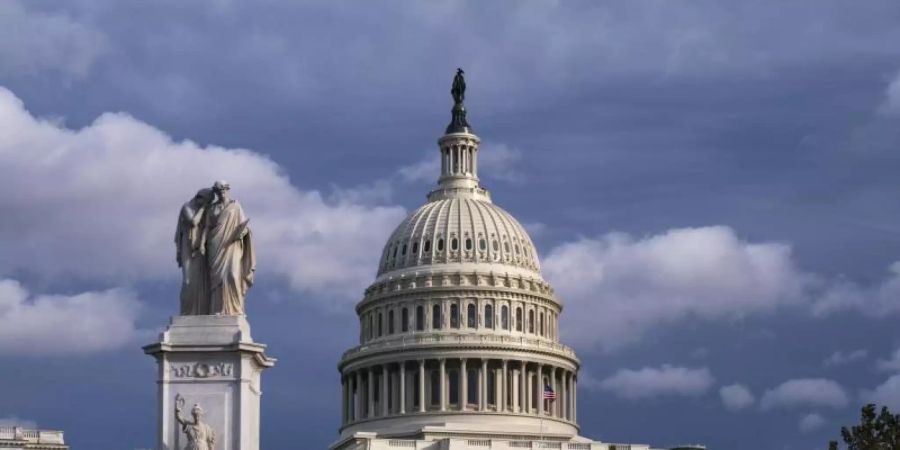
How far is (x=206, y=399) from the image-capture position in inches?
1473

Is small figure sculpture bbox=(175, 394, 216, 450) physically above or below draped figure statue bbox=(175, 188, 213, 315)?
below

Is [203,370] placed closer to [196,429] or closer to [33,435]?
[196,429]

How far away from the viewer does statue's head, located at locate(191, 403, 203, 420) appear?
122 ft

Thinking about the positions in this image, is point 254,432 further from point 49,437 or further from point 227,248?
point 49,437

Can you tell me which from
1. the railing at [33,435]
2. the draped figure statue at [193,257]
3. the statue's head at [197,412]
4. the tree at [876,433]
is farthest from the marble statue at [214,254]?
the railing at [33,435]

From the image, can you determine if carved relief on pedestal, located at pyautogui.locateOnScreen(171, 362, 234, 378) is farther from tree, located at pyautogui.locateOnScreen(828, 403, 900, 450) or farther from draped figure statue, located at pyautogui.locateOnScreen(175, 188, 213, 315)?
tree, located at pyautogui.locateOnScreen(828, 403, 900, 450)

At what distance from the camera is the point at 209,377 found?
123 ft

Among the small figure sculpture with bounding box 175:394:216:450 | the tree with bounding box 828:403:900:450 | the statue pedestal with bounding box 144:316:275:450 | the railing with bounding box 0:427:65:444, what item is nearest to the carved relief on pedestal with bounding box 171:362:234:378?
the statue pedestal with bounding box 144:316:275:450

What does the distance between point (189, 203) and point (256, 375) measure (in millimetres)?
2962

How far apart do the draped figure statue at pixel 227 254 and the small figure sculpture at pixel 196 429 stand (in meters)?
1.61

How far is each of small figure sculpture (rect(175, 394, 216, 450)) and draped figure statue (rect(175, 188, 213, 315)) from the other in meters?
1.58

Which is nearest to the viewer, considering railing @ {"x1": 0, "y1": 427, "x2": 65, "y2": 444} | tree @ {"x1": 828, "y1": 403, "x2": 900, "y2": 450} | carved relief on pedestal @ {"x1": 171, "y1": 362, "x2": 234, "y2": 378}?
carved relief on pedestal @ {"x1": 171, "y1": 362, "x2": 234, "y2": 378}

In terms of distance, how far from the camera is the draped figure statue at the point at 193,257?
1497 inches

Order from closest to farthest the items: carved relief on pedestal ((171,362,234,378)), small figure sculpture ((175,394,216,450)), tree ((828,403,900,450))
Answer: small figure sculpture ((175,394,216,450))
carved relief on pedestal ((171,362,234,378))
tree ((828,403,900,450))
